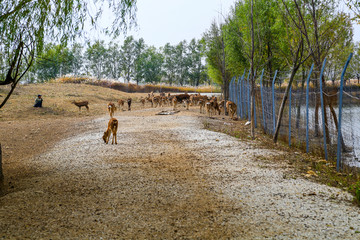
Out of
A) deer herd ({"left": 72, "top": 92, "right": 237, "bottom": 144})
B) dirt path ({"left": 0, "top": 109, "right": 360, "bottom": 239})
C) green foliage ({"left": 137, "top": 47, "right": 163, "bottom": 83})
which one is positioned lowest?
dirt path ({"left": 0, "top": 109, "right": 360, "bottom": 239})

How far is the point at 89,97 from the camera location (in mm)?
37906

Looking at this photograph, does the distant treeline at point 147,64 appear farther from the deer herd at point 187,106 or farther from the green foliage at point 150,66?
the deer herd at point 187,106

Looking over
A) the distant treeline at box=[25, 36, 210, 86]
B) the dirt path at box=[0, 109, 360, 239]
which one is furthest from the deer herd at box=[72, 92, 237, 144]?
the distant treeline at box=[25, 36, 210, 86]

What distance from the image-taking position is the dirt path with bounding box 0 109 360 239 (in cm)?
479

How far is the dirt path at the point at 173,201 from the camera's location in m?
4.79

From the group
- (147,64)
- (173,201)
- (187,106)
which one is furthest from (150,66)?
(173,201)

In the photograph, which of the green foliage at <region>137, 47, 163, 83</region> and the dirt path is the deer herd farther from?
the green foliage at <region>137, 47, 163, 83</region>

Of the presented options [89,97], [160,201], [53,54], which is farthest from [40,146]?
[89,97]

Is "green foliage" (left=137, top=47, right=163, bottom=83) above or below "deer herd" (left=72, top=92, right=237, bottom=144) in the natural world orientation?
above

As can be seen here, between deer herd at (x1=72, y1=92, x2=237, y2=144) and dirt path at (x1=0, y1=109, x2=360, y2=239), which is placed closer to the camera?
dirt path at (x1=0, y1=109, x2=360, y2=239)

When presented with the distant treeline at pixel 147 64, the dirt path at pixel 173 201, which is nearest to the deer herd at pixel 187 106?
the dirt path at pixel 173 201

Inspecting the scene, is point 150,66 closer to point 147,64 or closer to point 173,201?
point 147,64

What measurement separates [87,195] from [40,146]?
8.01m

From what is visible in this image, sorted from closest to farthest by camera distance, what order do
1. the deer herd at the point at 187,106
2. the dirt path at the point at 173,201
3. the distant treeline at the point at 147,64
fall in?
the dirt path at the point at 173,201 < the deer herd at the point at 187,106 < the distant treeline at the point at 147,64
